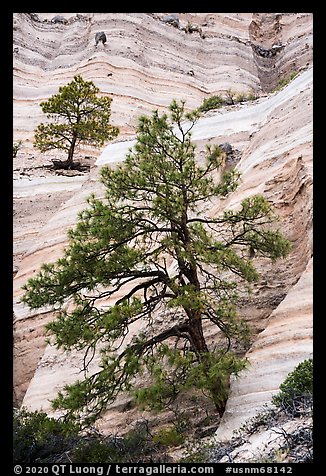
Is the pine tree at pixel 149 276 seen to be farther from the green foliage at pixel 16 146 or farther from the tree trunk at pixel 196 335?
the green foliage at pixel 16 146

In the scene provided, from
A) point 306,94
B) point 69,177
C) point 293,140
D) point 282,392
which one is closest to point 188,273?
point 282,392

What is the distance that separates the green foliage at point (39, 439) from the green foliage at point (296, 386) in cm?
283

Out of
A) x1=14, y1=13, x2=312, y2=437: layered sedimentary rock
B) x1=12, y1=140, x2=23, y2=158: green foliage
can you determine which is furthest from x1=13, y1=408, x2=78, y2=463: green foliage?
x1=12, y1=140, x2=23, y2=158: green foliage

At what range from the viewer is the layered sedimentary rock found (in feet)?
31.8

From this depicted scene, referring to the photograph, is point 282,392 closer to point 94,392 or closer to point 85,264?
point 94,392

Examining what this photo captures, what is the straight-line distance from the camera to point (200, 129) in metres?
16.4

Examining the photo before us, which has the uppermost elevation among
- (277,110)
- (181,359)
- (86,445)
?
(277,110)

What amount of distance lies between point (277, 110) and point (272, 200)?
364 centimetres

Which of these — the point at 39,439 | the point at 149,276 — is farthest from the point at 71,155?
the point at 39,439

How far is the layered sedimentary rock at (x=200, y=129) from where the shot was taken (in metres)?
9.68

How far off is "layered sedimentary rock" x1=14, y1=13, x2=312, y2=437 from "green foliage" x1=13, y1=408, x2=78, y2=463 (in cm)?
101

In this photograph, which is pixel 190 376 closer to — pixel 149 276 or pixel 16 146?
pixel 149 276

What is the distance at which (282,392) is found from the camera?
852 cm

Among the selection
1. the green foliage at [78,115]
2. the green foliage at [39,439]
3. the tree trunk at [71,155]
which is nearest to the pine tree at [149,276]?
the green foliage at [39,439]
